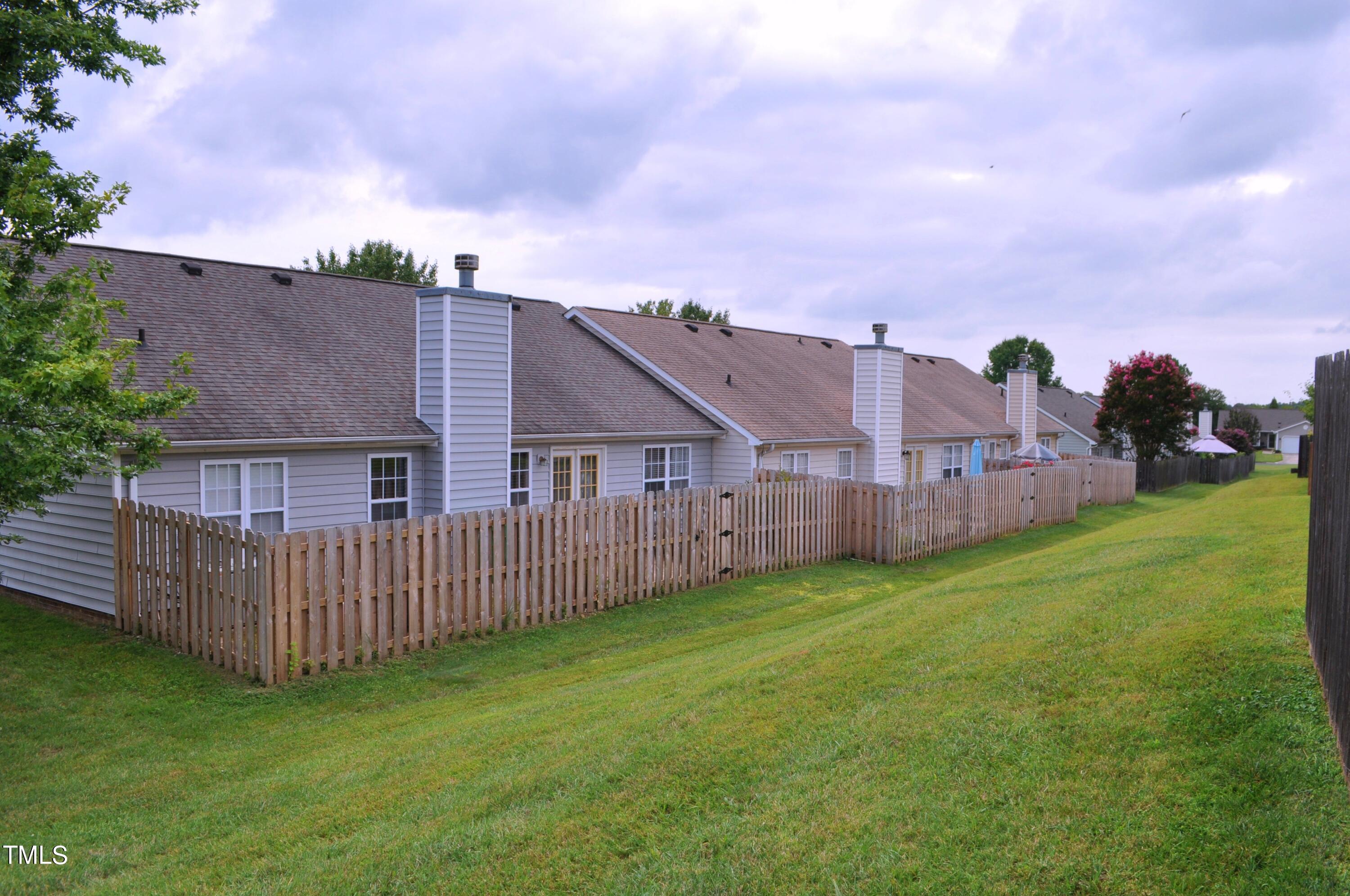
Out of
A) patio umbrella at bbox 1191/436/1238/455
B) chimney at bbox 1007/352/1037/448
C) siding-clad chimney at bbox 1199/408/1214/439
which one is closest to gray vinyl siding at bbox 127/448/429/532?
chimney at bbox 1007/352/1037/448

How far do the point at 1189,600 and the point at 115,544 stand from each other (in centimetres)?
1308

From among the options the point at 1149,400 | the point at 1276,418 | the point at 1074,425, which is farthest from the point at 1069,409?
the point at 1276,418

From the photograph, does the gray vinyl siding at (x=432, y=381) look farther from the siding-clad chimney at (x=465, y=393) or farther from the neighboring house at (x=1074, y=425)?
the neighboring house at (x=1074, y=425)

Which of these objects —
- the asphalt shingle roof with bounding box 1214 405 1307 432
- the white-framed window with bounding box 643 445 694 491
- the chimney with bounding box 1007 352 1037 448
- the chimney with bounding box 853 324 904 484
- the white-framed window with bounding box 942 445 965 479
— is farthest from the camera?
the asphalt shingle roof with bounding box 1214 405 1307 432

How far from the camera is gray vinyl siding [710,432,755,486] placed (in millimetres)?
22875

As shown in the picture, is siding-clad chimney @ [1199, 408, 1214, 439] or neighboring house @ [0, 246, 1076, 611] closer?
neighboring house @ [0, 246, 1076, 611]

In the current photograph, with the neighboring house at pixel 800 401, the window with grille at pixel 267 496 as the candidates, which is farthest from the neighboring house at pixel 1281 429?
the window with grille at pixel 267 496

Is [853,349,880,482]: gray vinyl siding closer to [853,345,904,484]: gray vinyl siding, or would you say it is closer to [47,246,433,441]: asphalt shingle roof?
[853,345,904,484]: gray vinyl siding

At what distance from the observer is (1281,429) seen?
11500 cm

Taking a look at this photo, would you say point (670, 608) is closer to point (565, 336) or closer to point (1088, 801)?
point (1088, 801)

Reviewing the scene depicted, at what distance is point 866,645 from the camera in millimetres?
8242

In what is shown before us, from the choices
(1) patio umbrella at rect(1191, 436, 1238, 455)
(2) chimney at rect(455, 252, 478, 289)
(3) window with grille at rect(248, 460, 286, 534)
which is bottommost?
(3) window with grille at rect(248, 460, 286, 534)

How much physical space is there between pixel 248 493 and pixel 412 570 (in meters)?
4.15

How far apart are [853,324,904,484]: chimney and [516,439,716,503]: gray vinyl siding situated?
5696 millimetres
